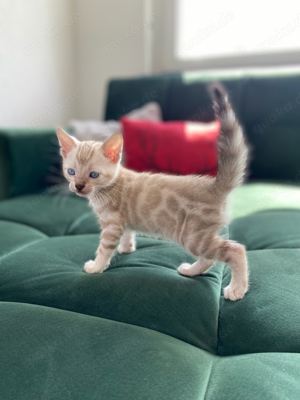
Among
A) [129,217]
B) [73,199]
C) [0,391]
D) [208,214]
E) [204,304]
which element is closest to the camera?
[0,391]

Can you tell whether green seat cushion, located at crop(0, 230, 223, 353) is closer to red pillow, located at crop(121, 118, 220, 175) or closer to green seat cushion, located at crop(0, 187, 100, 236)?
green seat cushion, located at crop(0, 187, 100, 236)

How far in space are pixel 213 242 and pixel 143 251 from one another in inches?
12.4

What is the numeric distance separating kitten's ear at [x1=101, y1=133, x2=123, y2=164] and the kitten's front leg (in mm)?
230

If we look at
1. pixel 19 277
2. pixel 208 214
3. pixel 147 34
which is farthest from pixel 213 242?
pixel 147 34

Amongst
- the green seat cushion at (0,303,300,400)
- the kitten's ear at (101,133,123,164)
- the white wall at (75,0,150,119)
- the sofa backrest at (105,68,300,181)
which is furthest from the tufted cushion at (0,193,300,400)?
the white wall at (75,0,150,119)

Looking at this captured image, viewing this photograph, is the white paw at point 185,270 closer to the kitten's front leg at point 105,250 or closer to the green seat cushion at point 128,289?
the green seat cushion at point 128,289

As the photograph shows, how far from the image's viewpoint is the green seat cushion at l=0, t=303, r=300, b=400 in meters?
0.59

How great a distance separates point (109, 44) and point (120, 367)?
9.58ft

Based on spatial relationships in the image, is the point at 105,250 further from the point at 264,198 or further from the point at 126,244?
the point at 264,198

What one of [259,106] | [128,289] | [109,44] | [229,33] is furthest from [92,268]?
[109,44]

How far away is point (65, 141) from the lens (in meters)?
1.07

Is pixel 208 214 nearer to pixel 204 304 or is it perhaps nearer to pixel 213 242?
pixel 213 242

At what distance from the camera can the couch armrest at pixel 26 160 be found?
69.5 inches

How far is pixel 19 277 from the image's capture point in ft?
3.18
